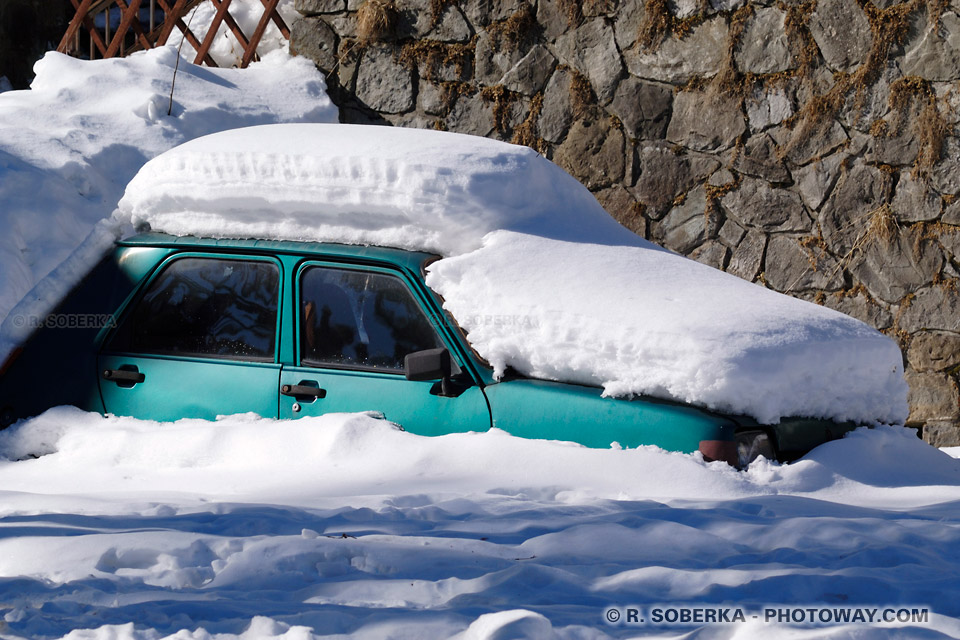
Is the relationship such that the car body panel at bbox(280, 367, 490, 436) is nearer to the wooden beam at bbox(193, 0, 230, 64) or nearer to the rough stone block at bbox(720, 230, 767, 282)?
the rough stone block at bbox(720, 230, 767, 282)

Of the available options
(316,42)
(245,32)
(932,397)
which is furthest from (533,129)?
(932,397)

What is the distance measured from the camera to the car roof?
3.68 meters

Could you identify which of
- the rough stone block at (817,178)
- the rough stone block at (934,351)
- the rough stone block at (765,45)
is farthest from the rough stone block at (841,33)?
the rough stone block at (934,351)

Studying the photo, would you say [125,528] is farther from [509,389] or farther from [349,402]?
[509,389]

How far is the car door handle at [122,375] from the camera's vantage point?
3.91 m

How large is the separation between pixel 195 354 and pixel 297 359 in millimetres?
464

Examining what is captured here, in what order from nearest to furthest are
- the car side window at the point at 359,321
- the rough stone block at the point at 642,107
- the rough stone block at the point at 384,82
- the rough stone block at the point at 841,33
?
the car side window at the point at 359,321
the rough stone block at the point at 841,33
the rough stone block at the point at 642,107
the rough stone block at the point at 384,82

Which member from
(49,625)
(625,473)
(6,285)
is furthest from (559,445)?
(6,285)

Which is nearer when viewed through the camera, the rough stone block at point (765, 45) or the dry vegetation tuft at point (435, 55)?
the rough stone block at point (765, 45)

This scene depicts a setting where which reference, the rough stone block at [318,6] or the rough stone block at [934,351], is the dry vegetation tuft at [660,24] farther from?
the rough stone block at [934,351]

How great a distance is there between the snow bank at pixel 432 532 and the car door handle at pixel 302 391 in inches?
4.3

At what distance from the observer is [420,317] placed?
3.59 metres

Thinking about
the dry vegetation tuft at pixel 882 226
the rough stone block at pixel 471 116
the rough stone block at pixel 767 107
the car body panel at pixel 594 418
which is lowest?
the car body panel at pixel 594 418

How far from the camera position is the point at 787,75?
702cm
